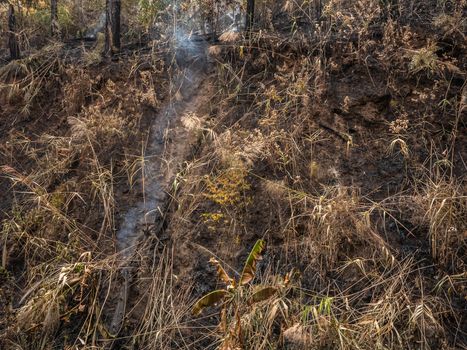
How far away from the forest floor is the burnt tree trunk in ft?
1.16

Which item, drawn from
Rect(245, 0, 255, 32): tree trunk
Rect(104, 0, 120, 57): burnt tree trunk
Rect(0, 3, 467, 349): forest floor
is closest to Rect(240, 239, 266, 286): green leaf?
Rect(0, 3, 467, 349): forest floor

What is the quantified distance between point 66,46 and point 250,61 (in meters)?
2.95

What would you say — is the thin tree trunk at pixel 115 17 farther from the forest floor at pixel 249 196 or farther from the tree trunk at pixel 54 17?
the tree trunk at pixel 54 17

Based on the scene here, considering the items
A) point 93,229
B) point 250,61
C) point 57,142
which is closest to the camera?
point 93,229

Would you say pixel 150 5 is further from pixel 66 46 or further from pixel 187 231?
pixel 187 231

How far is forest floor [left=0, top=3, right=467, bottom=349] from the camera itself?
12.7 ft

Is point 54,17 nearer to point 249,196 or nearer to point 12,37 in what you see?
point 12,37

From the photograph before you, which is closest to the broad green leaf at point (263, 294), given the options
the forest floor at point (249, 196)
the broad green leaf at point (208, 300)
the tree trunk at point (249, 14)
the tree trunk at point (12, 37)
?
the forest floor at point (249, 196)

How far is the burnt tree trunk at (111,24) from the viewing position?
6.74 metres

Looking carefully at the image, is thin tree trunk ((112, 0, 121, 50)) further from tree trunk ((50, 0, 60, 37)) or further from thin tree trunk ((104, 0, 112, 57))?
tree trunk ((50, 0, 60, 37))

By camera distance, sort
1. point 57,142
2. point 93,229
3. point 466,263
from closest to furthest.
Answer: point 466,263
point 93,229
point 57,142

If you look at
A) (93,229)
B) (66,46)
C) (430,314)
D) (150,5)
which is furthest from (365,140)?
(66,46)

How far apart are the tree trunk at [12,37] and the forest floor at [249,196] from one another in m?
0.77

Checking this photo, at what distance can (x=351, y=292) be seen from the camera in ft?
13.0
